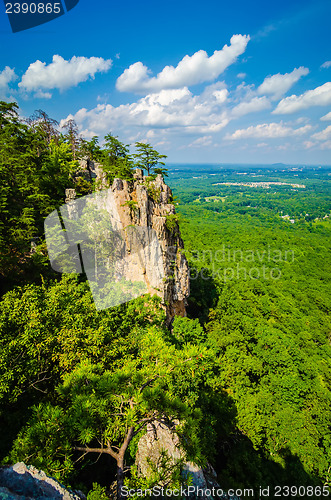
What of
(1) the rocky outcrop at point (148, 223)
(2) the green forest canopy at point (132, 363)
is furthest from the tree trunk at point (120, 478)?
(1) the rocky outcrop at point (148, 223)

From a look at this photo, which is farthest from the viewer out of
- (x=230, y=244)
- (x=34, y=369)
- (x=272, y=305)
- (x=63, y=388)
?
(x=230, y=244)

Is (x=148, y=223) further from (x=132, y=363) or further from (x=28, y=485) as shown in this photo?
(x=28, y=485)

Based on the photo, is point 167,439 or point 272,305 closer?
point 167,439

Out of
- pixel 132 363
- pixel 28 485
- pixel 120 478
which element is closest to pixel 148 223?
pixel 132 363

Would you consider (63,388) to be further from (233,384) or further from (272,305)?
(272,305)

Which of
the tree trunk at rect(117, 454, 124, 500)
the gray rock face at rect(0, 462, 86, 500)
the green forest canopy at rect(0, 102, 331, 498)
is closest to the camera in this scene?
the gray rock face at rect(0, 462, 86, 500)

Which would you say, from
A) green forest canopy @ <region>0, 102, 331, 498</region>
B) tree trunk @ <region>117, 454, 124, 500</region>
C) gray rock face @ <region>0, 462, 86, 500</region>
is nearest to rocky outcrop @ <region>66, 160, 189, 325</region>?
green forest canopy @ <region>0, 102, 331, 498</region>

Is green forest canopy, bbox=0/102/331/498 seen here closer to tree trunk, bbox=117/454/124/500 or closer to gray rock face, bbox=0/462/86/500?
tree trunk, bbox=117/454/124/500

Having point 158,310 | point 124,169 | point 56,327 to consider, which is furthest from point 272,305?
point 56,327
